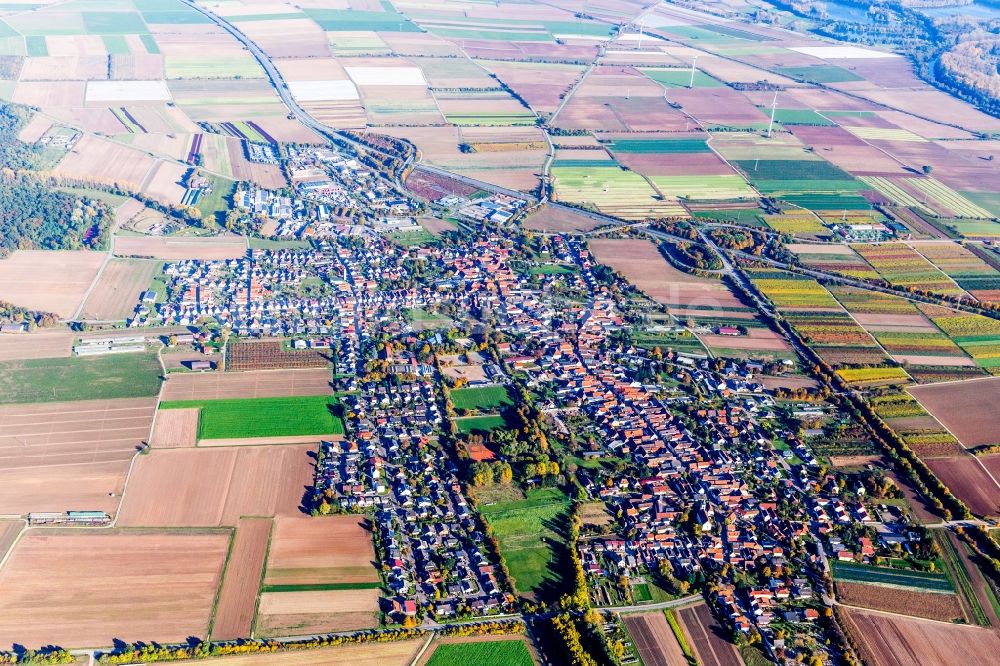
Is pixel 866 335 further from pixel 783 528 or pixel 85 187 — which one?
pixel 85 187

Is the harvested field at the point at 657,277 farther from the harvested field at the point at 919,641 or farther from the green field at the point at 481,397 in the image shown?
the harvested field at the point at 919,641

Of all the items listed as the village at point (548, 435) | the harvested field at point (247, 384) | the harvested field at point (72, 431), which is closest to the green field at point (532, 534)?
the village at point (548, 435)

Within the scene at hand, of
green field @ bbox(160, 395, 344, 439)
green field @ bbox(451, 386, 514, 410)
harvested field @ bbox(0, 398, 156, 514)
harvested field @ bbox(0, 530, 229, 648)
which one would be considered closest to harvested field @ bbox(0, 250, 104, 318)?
harvested field @ bbox(0, 398, 156, 514)

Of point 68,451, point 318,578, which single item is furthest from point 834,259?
point 68,451

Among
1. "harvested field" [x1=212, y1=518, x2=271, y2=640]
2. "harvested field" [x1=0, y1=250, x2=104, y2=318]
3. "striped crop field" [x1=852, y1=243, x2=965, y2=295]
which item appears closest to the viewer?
"harvested field" [x1=212, y1=518, x2=271, y2=640]

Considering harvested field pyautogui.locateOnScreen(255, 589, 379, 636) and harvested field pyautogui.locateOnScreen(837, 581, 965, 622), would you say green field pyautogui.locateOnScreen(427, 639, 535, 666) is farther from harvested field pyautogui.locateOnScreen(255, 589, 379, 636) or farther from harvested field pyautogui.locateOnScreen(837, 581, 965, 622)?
harvested field pyautogui.locateOnScreen(837, 581, 965, 622)

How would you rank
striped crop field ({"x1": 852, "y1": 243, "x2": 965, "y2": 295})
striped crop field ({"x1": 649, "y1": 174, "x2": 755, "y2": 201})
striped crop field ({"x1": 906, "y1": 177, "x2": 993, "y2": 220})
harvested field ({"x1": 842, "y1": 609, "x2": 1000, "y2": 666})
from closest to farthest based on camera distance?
1. harvested field ({"x1": 842, "y1": 609, "x2": 1000, "y2": 666})
2. striped crop field ({"x1": 852, "y1": 243, "x2": 965, "y2": 295})
3. striped crop field ({"x1": 906, "y1": 177, "x2": 993, "y2": 220})
4. striped crop field ({"x1": 649, "y1": 174, "x2": 755, "y2": 201})
